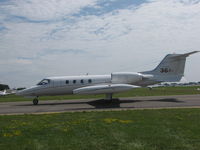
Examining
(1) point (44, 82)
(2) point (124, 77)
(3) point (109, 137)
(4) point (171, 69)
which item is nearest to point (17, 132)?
(3) point (109, 137)

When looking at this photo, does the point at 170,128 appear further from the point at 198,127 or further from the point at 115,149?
the point at 115,149

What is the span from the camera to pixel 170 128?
8.64 m

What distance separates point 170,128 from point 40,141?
477 cm

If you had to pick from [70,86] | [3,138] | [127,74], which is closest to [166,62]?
[127,74]

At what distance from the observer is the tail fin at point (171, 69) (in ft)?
73.8

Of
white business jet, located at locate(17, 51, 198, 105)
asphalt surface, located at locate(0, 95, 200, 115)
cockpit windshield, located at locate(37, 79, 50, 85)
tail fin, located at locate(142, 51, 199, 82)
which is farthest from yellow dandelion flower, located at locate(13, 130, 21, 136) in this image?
tail fin, located at locate(142, 51, 199, 82)

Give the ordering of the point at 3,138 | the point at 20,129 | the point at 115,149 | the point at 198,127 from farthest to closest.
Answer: the point at 20,129 < the point at 198,127 < the point at 3,138 < the point at 115,149

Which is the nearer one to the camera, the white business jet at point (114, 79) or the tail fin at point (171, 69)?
the white business jet at point (114, 79)

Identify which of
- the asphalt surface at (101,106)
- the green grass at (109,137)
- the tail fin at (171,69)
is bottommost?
the asphalt surface at (101,106)

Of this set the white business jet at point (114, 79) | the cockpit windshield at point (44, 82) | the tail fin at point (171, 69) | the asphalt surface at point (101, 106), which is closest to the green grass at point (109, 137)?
the asphalt surface at point (101, 106)

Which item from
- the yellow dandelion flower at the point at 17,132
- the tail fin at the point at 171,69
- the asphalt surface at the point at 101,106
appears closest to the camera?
the yellow dandelion flower at the point at 17,132

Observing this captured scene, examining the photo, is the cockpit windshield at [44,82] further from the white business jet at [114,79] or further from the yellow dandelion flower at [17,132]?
the yellow dandelion flower at [17,132]

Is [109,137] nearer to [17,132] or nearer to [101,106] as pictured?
[17,132]

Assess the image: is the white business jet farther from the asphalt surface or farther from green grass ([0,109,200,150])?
green grass ([0,109,200,150])
